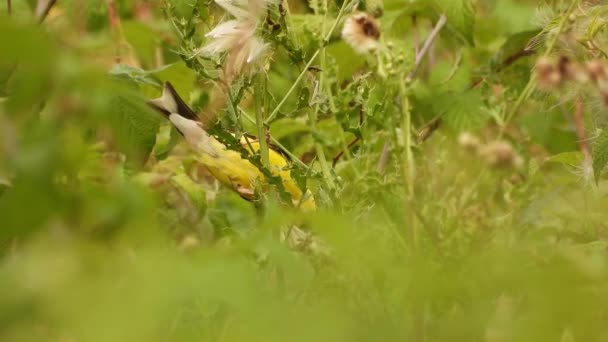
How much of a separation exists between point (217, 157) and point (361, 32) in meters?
0.62

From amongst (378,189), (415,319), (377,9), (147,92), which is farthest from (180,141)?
(415,319)

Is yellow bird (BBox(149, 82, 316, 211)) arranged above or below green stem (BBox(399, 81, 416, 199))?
below

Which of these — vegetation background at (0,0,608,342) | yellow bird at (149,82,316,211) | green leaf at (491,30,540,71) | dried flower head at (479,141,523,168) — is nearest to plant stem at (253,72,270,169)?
vegetation background at (0,0,608,342)

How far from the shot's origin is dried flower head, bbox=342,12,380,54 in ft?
2.39

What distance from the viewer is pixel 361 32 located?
73cm

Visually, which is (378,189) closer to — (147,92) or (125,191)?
(125,191)

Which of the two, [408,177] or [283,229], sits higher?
[408,177]

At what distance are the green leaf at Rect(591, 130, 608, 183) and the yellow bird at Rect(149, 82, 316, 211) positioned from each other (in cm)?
37

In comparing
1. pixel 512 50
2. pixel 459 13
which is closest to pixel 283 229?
pixel 459 13

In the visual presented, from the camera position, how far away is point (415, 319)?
0.58 metres

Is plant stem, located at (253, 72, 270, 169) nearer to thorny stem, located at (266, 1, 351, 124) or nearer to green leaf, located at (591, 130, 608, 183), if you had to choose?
thorny stem, located at (266, 1, 351, 124)

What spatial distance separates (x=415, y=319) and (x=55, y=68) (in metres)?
0.33

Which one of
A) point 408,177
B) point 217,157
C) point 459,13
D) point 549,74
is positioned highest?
point 549,74

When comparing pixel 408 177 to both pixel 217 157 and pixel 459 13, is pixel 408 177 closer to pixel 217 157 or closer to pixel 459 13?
pixel 217 157
